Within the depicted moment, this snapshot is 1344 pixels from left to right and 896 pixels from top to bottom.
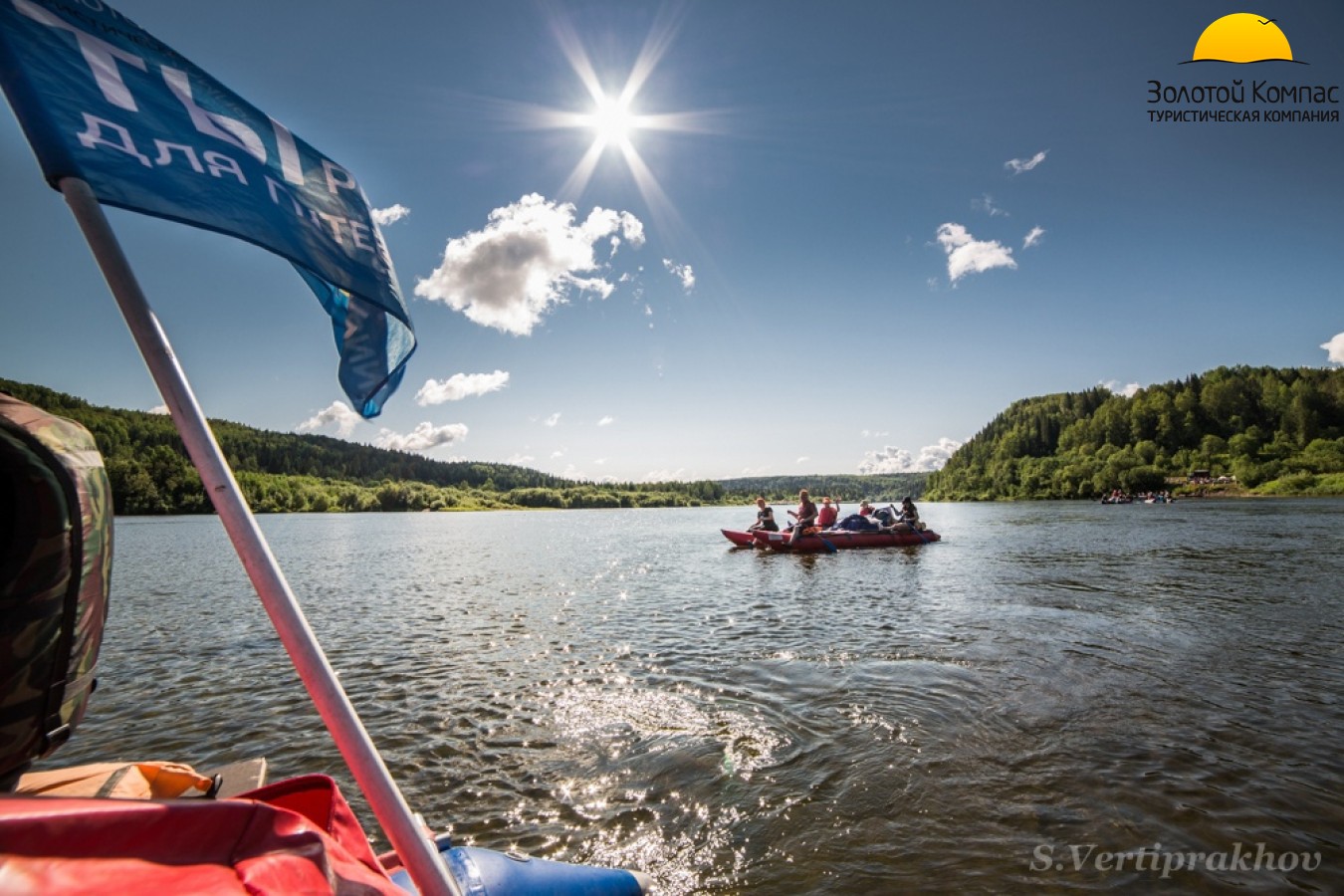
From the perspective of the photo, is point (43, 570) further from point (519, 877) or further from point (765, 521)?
point (765, 521)

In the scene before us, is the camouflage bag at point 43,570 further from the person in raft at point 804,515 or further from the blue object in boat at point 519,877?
the person in raft at point 804,515

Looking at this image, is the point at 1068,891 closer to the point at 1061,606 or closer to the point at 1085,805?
the point at 1085,805

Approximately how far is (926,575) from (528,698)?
17.0m

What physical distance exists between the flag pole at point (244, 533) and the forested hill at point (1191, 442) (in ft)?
417

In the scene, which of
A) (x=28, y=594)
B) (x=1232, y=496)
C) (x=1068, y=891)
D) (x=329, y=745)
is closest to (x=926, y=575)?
(x=1068, y=891)

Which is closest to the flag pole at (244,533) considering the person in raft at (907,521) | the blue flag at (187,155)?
the blue flag at (187,155)

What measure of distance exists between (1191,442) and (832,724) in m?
172

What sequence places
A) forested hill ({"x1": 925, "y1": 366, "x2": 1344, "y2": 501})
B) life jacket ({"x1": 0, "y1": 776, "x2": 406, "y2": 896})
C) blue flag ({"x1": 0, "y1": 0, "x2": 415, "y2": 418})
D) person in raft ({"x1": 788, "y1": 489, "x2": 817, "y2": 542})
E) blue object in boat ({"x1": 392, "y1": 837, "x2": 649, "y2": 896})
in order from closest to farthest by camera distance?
life jacket ({"x1": 0, "y1": 776, "x2": 406, "y2": 896}) < blue flag ({"x1": 0, "y1": 0, "x2": 415, "y2": 418}) < blue object in boat ({"x1": 392, "y1": 837, "x2": 649, "y2": 896}) < person in raft ({"x1": 788, "y1": 489, "x2": 817, "y2": 542}) < forested hill ({"x1": 925, "y1": 366, "x2": 1344, "y2": 501})

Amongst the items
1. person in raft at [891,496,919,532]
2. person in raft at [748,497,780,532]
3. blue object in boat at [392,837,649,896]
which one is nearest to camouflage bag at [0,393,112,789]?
blue object in boat at [392,837,649,896]

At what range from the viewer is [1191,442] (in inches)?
5379

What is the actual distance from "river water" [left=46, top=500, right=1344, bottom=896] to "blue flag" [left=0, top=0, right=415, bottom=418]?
507 centimetres

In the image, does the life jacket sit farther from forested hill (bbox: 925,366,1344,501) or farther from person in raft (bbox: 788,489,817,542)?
forested hill (bbox: 925,366,1344,501)

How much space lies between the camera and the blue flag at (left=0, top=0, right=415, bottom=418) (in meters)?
2.18

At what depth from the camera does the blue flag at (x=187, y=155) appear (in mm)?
2176
